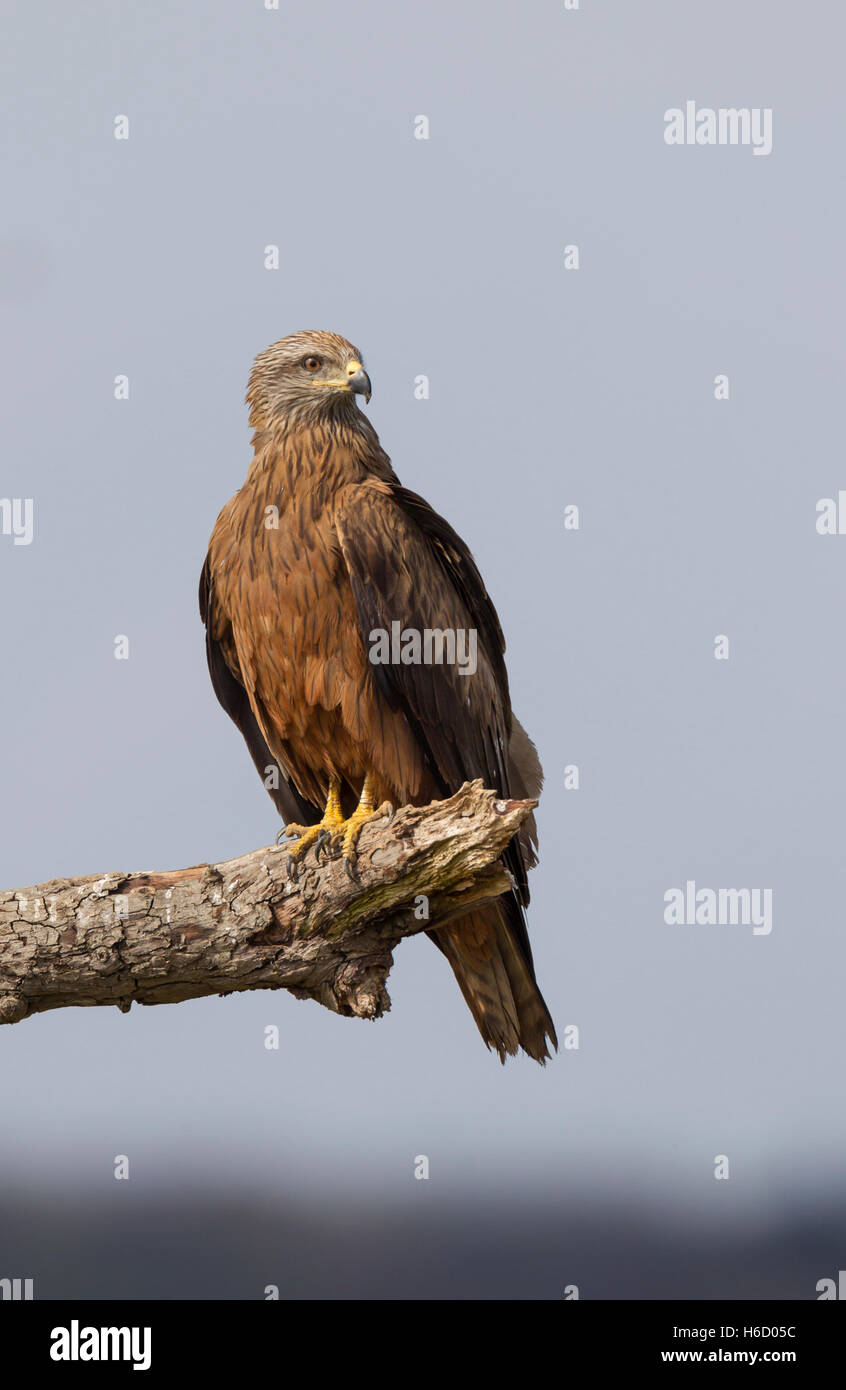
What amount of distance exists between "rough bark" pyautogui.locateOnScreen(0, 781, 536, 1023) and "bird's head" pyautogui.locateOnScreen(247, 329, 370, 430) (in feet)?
7.89

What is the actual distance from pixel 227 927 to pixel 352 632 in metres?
1.58

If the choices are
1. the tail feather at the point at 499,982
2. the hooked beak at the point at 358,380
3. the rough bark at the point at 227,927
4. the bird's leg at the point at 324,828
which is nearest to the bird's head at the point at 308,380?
the hooked beak at the point at 358,380

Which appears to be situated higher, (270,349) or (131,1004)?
(270,349)

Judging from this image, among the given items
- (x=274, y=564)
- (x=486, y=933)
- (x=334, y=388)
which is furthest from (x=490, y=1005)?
(x=334, y=388)

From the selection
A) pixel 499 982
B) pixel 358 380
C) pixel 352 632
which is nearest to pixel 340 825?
pixel 352 632

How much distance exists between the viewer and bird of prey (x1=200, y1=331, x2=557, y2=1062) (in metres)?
6.68

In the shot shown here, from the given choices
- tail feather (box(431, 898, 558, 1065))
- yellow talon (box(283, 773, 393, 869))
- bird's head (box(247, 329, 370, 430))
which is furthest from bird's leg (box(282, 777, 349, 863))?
bird's head (box(247, 329, 370, 430))

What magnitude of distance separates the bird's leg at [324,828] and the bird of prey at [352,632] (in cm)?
1

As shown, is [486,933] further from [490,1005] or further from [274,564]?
[274,564]

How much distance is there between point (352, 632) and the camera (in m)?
6.68

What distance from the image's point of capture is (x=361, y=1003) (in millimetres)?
6262

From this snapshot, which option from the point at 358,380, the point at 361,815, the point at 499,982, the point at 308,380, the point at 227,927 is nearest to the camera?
the point at 227,927

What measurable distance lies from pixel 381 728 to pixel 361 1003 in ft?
4.49

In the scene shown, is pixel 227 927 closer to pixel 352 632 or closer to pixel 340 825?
pixel 340 825
